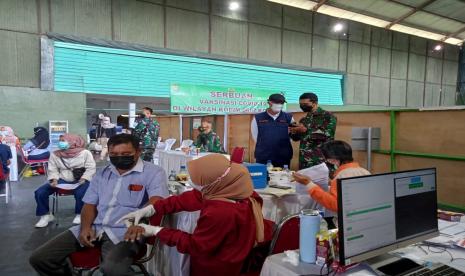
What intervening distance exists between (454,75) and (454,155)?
17.3m

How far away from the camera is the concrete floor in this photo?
2.87m

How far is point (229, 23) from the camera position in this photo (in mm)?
11273

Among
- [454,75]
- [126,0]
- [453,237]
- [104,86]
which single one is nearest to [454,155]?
[453,237]

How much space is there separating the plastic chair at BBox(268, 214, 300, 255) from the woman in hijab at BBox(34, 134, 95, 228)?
283cm

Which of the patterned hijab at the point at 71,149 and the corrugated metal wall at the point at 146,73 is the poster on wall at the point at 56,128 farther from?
the patterned hijab at the point at 71,149

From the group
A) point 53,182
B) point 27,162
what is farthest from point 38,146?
point 53,182

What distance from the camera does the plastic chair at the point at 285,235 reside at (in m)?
1.63

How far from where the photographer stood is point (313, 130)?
11.1 ft

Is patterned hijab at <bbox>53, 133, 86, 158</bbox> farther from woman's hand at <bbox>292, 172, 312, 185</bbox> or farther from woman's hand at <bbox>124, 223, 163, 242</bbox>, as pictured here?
woman's hand at <bbox>292, 172, 312, 185</bbox>

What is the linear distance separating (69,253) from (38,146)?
7.09 metres

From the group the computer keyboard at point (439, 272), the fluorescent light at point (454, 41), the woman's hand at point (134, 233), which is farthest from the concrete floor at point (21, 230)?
the fluorescent light at point (454, 41)

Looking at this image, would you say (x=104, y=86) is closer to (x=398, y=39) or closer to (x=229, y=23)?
(x=229, y=23)

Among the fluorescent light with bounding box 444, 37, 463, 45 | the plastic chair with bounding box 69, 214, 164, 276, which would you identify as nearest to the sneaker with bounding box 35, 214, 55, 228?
the plastic chair with bounding box 69, 214, 164, 276

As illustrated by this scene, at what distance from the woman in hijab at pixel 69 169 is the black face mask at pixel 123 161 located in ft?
6.11
